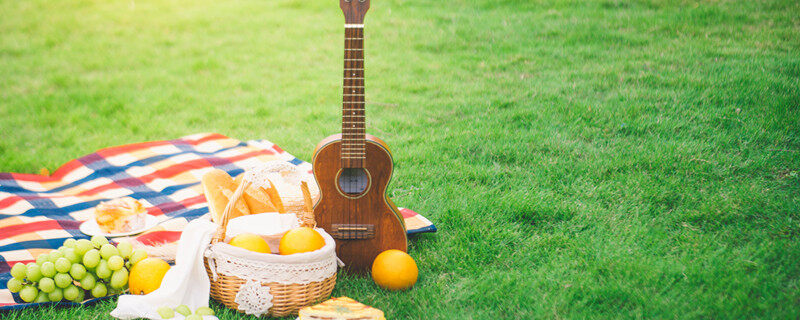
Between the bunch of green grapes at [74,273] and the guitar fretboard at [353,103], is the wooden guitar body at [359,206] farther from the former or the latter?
the bunch of green grapes at [74,273]

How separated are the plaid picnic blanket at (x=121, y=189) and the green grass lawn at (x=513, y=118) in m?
0.43

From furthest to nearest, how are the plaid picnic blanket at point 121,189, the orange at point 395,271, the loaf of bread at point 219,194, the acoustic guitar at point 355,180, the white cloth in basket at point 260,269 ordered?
the plaid picnic blanket at point 121,189
the loaf of bread at point 219,194
the acoustic guitar at point 355,180
the orange at point 395,271
the white cloth in basket at point 260,269

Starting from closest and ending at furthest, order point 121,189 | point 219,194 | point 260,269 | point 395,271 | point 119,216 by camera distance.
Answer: point 260,269
point 395,271
point 219,194
point 119,216
point 121,189

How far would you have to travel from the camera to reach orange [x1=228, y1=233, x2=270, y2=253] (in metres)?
2.38

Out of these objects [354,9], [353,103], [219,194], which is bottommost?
[219,194]

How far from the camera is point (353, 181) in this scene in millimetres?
2756

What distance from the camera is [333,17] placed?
820cm

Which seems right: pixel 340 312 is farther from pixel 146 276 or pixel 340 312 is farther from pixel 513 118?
pixel 513 118

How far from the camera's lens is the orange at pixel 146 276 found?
2.48 metres

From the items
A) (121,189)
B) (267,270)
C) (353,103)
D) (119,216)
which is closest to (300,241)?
(267,270)

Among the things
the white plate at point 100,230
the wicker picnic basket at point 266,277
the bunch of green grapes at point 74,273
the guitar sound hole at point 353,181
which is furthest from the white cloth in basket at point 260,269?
the white plate at point 100,230

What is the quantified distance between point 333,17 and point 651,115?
534cm

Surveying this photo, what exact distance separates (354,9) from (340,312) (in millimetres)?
1515

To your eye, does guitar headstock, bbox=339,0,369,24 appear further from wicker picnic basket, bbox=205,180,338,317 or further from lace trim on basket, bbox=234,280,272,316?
lace trim on basket, bbox=234,280,272,316
